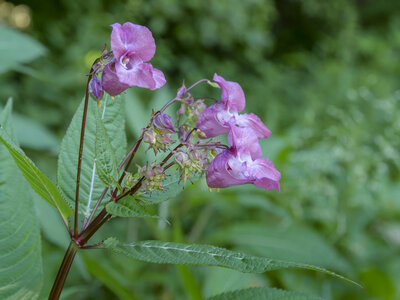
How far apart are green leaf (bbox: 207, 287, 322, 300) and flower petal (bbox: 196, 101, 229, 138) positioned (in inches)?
10.4

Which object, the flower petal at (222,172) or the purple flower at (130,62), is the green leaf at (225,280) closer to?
the flower petal at (222,172)

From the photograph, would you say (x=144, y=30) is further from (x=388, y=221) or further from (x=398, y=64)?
(x=398, y=64)

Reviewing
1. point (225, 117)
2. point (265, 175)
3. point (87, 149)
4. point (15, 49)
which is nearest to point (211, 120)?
point (225, 117)

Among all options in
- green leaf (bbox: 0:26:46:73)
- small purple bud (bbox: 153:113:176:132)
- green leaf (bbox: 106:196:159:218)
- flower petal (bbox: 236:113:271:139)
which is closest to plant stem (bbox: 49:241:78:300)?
green leaf (bbox: 106:196:159:218)

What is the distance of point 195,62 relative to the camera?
148 inches

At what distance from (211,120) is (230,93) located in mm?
54

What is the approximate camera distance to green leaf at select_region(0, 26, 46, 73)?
1.64 m

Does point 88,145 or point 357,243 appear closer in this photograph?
point 88,145

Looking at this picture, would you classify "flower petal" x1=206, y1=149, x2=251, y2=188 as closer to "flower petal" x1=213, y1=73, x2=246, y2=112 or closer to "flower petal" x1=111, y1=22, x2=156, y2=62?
"flower petal" x1=213, y1=73, x2=246, y2=112

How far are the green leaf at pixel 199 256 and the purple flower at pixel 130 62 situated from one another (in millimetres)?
232

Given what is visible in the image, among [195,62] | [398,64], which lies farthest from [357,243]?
[398,64]

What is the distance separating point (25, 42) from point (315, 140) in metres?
1.88

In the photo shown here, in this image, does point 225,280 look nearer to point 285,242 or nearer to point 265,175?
point 265,175

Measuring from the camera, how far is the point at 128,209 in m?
0.61
